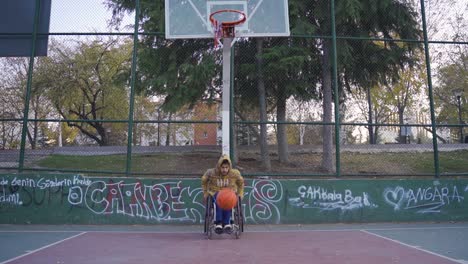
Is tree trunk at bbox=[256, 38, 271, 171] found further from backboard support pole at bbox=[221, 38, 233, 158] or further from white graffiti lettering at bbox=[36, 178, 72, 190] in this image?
white graffiti lettering at bbox=[36, 178, 72, 190]

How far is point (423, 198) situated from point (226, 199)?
571cm

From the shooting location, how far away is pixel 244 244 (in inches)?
293

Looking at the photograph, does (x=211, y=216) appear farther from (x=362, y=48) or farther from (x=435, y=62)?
(x=435, y=62)

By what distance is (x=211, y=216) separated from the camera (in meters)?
8.29

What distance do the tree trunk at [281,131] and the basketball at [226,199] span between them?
277 inches

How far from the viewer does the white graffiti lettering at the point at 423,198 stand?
33.7ft

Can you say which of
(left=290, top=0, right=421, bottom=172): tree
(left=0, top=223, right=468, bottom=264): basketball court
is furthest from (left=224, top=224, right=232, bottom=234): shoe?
(left=290, top=0, right=421, bottom=172): tree

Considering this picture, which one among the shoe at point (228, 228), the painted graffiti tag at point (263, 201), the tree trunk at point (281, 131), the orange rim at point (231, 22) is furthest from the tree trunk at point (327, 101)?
the shoe at point (228, 228)

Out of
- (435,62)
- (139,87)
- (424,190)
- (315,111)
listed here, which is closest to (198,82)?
(139,87)

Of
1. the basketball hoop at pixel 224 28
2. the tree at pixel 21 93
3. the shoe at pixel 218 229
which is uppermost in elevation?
the tree at pixel 21 93

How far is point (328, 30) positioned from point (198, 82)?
5365mm

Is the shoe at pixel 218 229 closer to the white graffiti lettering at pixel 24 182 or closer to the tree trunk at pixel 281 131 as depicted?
the white graffiti lettering at pixel 24 182

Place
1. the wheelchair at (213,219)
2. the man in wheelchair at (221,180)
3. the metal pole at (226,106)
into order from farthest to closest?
the metal pole at (226,106) → the man in wheelchair at (221,180) → the wheelchair at (213,219)

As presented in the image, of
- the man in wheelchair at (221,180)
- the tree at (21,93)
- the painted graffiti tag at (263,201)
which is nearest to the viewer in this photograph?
the man in wheelchair at (221,180)
